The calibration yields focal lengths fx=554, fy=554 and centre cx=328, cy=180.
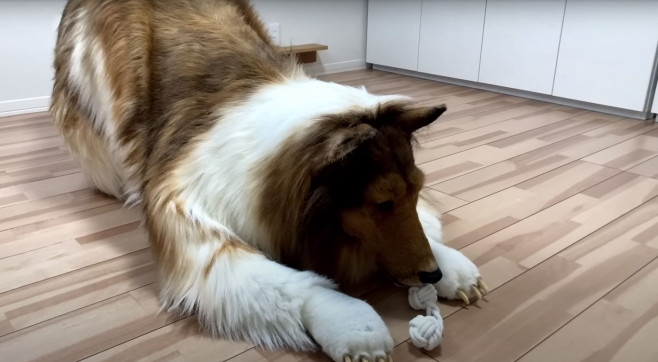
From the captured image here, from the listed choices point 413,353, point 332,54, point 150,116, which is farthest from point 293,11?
point 413,353

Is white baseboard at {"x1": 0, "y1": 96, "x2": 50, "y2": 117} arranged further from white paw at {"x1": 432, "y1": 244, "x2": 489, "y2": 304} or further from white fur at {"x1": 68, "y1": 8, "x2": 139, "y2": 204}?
white paw at {"x1": 432, "y1": 244, "x2": 489, "y2": 304}

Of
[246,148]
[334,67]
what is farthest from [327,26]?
[246,148]

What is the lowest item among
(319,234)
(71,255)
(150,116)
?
(71,255)

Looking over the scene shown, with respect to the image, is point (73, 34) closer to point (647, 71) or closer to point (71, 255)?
point (71, 255)

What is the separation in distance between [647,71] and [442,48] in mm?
1287

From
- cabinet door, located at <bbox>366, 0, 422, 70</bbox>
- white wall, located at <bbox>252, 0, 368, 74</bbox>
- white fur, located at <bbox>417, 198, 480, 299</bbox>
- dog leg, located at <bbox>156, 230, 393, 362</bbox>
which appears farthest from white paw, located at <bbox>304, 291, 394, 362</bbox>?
cabinet door, located at <bbox>366, 0, 422, 70</bbox>

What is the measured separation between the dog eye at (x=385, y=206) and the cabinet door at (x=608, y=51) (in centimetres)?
227

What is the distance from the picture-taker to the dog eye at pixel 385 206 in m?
1.07

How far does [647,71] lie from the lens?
2.73 m

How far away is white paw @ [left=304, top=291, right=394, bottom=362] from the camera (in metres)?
0.99

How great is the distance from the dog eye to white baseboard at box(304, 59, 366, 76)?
287cm

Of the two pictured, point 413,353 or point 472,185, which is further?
point 472,185

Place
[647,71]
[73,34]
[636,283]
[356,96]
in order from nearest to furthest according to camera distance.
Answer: [356,96]
[636,283]
[73,34]
[647,71]

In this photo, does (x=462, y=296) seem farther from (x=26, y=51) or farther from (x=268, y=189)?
(x=26, y=51)
